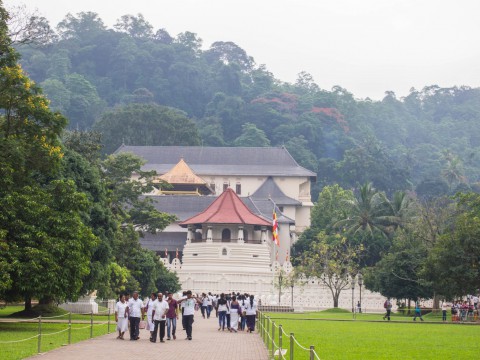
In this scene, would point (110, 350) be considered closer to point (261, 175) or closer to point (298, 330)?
point (298, 330)

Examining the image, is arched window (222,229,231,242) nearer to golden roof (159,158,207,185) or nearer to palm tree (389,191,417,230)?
Answer: palm tree (389,191,417,230)

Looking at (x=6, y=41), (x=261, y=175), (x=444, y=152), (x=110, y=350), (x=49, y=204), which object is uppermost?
(x=444, y=152)

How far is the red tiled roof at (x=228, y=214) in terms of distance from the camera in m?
79.4

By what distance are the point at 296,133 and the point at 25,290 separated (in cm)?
11656

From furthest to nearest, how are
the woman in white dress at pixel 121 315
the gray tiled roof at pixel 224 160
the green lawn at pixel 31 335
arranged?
the gray tiled roof at pixel 224 160, the woman in white dress at pixel 121 315, the green lawn at pixel 31 335

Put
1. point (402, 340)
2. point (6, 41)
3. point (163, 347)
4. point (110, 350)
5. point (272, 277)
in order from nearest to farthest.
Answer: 1. point (110, 350)
2. point (163, 347)
3. point (402, 340)
4. point (6, 41)
5. point (272, 277)

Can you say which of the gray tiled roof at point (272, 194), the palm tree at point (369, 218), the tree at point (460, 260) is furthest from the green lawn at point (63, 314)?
the gray tiled roof at point (272, 194)

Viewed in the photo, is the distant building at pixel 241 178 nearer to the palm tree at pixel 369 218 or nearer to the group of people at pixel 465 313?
the palm tree at pixel 369 218

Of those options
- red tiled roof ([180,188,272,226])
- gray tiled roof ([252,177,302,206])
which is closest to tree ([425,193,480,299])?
red tiled roof ([180,188,272,226])

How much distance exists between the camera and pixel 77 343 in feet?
84.8

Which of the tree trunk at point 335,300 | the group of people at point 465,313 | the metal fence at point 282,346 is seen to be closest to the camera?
the metal fence at point 282,346

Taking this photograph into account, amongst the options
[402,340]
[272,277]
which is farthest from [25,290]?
[272,277]

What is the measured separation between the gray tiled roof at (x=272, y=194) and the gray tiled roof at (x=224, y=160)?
155 centimetres

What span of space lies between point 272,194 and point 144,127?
26.6 m
